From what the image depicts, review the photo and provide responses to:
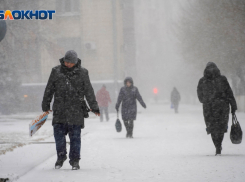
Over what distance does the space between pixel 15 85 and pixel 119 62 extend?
26.8 feet

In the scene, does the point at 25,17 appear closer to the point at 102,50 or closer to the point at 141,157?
the point at 102,50

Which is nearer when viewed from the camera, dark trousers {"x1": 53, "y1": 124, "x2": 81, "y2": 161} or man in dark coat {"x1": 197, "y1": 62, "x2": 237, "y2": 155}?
dark trousers {"x1": 53, "y1": 124, "x2": 81, "y2": 161}

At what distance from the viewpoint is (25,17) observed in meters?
22.9

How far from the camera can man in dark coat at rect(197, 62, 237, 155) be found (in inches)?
301

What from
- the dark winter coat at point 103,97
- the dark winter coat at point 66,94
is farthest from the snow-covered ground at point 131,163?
the dark winter coat at point 103,97

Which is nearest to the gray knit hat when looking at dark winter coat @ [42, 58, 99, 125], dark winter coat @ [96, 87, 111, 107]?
dark winter coat @ [42, 58, 99, 125]

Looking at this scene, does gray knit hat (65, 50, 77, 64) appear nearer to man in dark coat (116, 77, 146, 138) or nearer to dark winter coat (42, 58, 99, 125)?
dark winter coat (42, 58, 99, 125)

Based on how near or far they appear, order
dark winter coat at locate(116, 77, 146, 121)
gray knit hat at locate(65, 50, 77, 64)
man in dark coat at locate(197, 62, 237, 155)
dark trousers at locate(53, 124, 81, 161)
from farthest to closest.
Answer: dark winter coat at locate(116, 77, 146, 121) < man in dark coat at locate(197, 62, 237, 155) < dark trousers at locate(53, 124, 81, 161) < gray knit hat at locate(65, 50, 77, 64)

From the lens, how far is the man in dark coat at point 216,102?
7.65 m

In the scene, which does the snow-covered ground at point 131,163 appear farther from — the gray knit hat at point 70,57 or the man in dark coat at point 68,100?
the gray knit hat at point 70,57

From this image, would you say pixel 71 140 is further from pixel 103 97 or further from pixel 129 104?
pixel 103 97

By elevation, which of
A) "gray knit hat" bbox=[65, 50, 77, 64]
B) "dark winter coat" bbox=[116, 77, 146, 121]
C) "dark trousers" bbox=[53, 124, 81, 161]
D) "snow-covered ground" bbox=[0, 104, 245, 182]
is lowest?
"snow-covered ground" bbox=[0, 104, 245, 182]

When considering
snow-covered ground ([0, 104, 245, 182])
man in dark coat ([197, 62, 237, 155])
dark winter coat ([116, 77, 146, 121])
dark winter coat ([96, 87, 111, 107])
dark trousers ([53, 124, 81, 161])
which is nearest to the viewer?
snow-covered ground ([0, 104, 245, 182])

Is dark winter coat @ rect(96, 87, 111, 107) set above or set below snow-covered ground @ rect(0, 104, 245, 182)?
above
